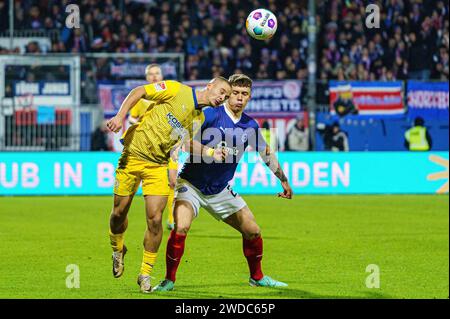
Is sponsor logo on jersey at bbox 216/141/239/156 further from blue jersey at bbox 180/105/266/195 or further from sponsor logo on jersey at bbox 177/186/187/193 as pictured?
sponsor logo on jersey at bbox 177/186/187/193

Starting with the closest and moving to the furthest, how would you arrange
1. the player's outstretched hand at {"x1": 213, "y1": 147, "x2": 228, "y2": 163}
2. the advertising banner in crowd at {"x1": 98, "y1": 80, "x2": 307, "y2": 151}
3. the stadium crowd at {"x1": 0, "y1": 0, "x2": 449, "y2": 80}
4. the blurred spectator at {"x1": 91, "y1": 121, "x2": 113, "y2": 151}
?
the player's outstretched hand at {"x1": 213, "y1": 147, "x2": 228, "y2": 163} → the blurred spectator at {"x1": 91, "y1": 121, "x2": 113, "y2": 151} → the advertising banner in crowd at {"x1": 98, "y1": 80, "x2": 307, "y2": 151} → the stadium crowd at {"x1": 0, "y1": 0, "x2": 449, "y2": 80}

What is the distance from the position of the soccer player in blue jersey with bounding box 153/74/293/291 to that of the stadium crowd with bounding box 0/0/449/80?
18.9 metres

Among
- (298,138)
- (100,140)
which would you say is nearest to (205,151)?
(100,140)

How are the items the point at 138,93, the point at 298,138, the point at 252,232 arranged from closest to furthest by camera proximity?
the point at 138,93 < the point at 252,232 < the point at 298,138

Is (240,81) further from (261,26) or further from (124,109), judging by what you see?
(261,26)

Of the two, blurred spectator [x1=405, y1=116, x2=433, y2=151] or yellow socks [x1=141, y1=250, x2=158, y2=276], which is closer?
yellow socks [x1=141, y1=250, x2=158, y2=276]

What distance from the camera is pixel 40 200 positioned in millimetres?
23125

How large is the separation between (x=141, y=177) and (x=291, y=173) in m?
15.1

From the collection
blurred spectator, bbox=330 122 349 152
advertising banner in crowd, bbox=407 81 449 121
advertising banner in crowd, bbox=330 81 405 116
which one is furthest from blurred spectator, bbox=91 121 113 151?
advertising banner in crowd, bbox=407 81 449 121

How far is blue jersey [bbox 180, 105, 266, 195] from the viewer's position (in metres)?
10.2

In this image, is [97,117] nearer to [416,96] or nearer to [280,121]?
[280,121]

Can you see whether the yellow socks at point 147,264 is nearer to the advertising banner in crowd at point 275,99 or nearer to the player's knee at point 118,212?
the player's knee at point 118,212

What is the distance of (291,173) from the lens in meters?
25.0

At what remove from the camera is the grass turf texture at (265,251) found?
33.4ft
